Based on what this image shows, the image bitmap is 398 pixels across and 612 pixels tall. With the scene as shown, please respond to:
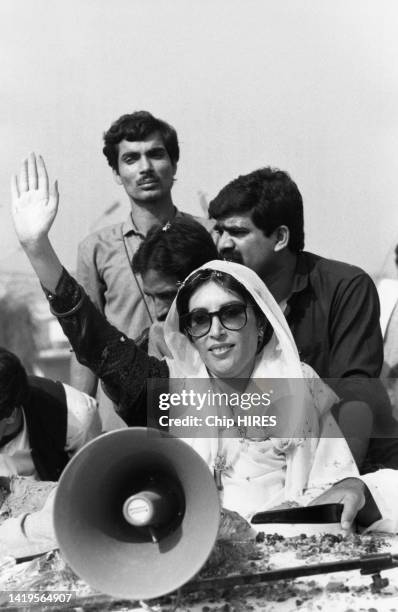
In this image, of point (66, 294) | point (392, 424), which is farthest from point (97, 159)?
point (392, 424)

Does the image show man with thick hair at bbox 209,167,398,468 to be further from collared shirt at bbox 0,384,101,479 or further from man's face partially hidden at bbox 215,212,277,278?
collared shirt at bbox 0,384,101,479

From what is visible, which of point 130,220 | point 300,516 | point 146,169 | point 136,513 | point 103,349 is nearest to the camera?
point 136,513

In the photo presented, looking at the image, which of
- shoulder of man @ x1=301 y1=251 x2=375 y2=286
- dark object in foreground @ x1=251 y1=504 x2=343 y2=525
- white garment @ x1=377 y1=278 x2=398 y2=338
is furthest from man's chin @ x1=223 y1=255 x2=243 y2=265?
dark object in foreground @ x1=251 y1=504 x2=343 y2=525

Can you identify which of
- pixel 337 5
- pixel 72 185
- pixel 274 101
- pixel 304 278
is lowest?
pixel 304 278

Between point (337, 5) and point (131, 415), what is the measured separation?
1.74m

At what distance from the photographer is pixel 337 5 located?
3.37 metres

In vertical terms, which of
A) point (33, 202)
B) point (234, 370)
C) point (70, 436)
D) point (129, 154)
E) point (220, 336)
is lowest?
point (70, 436)

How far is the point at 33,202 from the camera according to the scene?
2811mm

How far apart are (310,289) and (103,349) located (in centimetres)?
80

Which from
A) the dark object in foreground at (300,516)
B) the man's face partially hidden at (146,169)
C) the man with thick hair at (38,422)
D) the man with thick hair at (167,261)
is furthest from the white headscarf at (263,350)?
the man's face partially hidden at (146,169)

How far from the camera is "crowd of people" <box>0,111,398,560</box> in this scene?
2539mm

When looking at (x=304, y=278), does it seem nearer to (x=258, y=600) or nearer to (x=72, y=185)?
(x=72, y=185)

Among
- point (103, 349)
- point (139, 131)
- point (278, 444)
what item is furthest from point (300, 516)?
point (139, 131)

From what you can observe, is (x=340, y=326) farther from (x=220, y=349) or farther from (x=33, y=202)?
(x=33, y=202)
